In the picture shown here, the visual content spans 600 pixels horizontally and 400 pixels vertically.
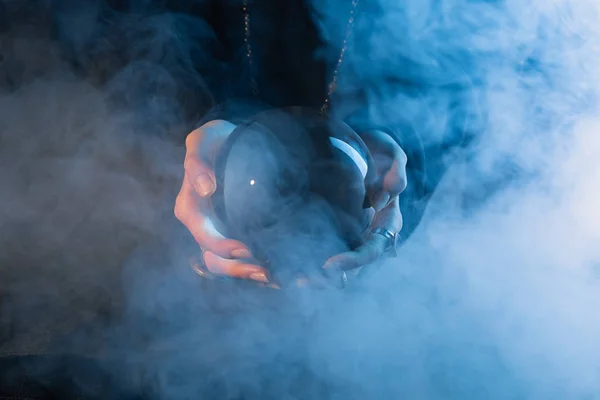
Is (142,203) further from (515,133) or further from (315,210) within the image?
(515,133)

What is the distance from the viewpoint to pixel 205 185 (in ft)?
5.02

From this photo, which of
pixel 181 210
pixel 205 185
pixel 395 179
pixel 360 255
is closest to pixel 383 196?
pixel 395 179

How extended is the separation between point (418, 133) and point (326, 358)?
3.46 feet

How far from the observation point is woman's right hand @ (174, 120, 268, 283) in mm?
1540

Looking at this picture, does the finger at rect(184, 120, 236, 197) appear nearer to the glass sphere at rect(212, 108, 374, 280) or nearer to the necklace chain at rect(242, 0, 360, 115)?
the glass sphere at rect(212, 108, 374, 280)

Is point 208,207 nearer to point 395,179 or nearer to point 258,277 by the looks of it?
point 258,277

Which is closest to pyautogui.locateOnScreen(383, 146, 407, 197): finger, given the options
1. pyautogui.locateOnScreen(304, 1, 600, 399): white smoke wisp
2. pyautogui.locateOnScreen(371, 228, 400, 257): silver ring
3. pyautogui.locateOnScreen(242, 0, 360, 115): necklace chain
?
pyautogui.locateOnScreen(371, 228, 400, 257): silver ring

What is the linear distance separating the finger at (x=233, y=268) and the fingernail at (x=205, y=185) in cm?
26

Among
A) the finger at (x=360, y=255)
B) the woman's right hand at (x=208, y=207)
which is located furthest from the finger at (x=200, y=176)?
the finger at (x=360, y=255)

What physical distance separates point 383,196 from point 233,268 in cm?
55

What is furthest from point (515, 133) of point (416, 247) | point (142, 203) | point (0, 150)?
point (0, 150)

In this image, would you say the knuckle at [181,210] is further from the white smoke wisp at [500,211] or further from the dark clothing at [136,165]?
the white smoke wisp at [500,211]

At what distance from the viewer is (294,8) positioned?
1.80 metres

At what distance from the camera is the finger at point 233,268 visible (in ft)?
5.21
